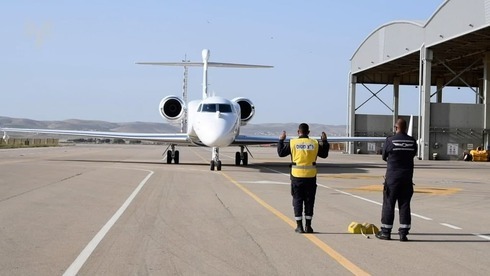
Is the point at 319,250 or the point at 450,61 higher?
the point at 450,61

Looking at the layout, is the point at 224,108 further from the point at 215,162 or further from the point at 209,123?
the point at 215,162

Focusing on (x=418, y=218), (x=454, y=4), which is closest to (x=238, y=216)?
(x=418, y=218)

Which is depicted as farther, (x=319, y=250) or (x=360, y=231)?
(x=360, y=231)

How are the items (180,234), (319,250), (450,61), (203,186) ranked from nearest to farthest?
(319,250) → (180,234) → (203,186) → (450,61)

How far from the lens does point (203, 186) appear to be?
19109 millimetres

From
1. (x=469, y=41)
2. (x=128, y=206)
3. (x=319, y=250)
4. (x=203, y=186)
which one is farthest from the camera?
(x=469, y=41)

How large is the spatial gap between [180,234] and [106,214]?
291 cm

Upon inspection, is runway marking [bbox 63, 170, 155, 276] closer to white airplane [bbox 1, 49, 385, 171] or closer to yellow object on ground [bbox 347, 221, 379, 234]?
yellow object on ground [bbox 347, 221, 379, 234]

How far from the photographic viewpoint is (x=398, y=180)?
966 cm

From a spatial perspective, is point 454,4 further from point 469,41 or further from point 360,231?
point 360,231

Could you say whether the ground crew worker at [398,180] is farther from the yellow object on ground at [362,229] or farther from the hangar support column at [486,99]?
the hangar support column at [486,99]

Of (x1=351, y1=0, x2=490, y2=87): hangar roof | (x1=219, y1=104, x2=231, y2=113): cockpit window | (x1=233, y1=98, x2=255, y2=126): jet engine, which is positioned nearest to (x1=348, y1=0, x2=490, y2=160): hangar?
(x1=351, y1=0, x2=490, y2=87): hangar roof

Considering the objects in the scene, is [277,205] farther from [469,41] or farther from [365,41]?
[365,41]

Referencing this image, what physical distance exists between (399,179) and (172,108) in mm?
25650
